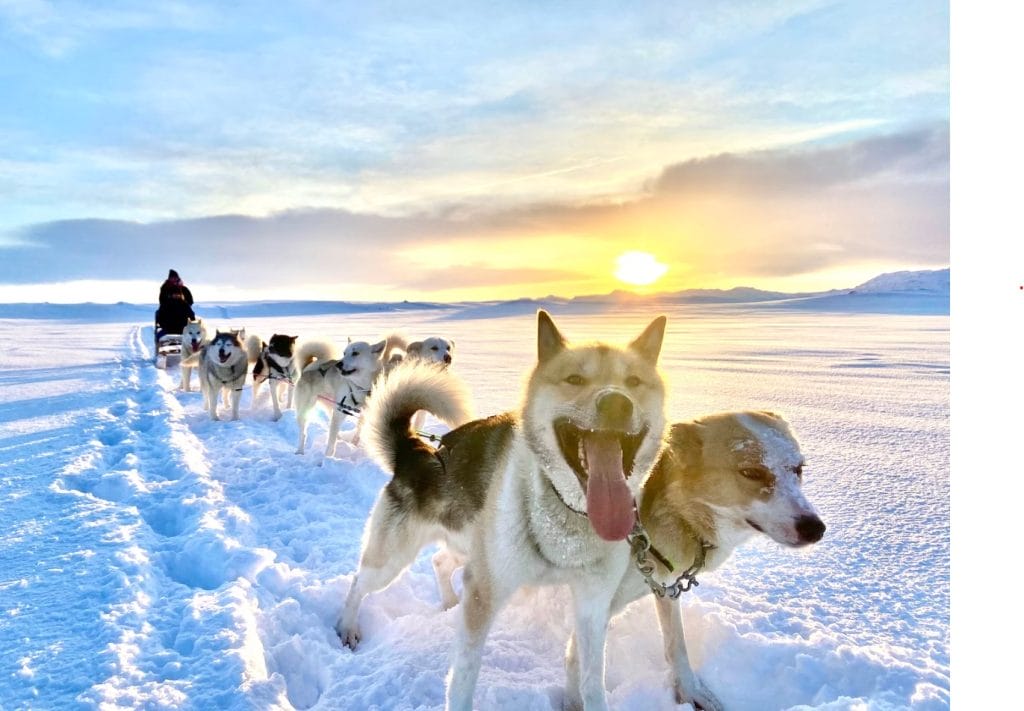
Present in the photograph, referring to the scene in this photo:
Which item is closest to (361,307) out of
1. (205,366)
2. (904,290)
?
(904,290)

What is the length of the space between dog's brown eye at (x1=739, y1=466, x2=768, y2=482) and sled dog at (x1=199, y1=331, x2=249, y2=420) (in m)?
6.28

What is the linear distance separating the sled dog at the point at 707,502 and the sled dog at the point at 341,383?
12.2ft

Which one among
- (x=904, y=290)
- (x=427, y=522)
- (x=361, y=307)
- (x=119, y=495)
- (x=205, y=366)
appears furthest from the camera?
(x=361, y=307)

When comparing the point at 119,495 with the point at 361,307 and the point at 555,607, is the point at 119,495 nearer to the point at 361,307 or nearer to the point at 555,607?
the point at 555,607

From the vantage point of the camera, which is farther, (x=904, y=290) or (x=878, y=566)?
(x=904, y=290)

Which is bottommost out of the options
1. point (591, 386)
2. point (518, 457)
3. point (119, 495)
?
point (119, 495)

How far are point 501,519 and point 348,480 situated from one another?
301 centimetres

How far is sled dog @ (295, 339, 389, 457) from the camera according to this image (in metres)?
5.47

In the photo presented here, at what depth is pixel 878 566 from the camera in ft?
9.21

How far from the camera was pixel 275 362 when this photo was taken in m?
7.12

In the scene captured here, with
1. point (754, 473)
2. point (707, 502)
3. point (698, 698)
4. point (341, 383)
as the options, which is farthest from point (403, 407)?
point (341, 383)

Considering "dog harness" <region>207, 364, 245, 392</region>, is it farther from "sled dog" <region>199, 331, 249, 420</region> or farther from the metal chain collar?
the metal chain collar

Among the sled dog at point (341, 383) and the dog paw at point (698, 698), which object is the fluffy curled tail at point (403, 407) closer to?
the dog paw at point (698, 698)

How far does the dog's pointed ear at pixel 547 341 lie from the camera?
6.26ft
